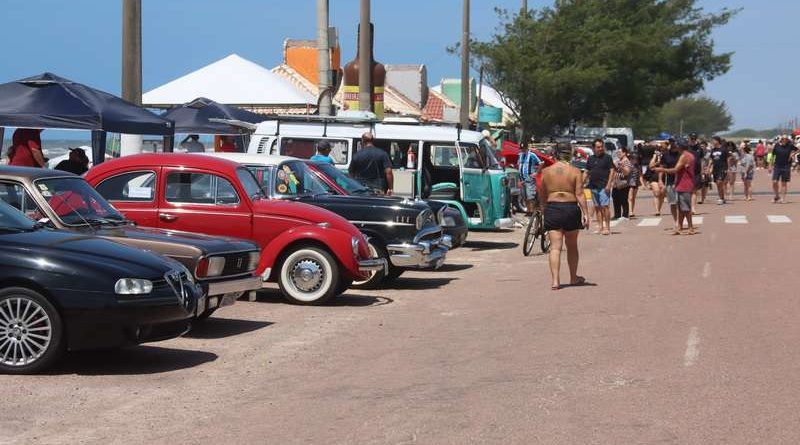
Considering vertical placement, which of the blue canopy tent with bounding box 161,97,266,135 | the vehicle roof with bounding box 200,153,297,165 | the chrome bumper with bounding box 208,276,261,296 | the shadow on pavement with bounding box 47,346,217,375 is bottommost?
the shadow on pavement with bounding box 47,346,217,375

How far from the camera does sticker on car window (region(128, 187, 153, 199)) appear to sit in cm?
1317

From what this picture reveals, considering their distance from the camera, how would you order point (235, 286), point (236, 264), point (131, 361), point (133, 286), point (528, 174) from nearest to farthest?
point (133, 286)
point (131, 361)
point (235, 286)
point (236, 264)
point (528, 174)

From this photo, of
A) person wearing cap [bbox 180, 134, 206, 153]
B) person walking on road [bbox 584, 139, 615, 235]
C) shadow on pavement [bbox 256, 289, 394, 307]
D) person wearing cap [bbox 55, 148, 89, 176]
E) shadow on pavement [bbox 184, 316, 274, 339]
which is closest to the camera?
shadow on pavement [bbox 184, 316, 274, 339]

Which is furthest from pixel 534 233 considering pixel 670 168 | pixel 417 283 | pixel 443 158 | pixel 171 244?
pixel 171 244

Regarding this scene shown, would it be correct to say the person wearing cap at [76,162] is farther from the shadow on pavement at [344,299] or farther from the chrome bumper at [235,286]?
the chrome bumper at [235,286]

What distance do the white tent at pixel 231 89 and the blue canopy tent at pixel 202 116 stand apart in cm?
196

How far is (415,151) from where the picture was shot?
69.9 feet

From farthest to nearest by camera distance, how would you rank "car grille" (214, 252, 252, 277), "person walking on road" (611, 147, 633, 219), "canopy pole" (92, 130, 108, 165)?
"person walking on road" (611, 147, 633, 219) < "canopy pole" (92, 130, 108, 165) < "car grille" (214, 252, 252, 277)

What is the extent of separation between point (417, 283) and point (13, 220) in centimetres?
743

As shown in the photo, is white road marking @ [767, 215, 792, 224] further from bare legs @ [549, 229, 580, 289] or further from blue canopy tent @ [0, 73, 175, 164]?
blue canopy tent @ [0, 73, 175, 164]

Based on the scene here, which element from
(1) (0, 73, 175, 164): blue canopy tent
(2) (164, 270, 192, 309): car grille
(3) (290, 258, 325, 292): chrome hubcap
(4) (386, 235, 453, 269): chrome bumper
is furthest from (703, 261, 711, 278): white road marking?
(2) (164, 270, 192, 309): car grille

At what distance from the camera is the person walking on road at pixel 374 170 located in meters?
19.3

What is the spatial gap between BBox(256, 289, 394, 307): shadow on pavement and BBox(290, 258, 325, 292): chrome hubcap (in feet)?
0.87

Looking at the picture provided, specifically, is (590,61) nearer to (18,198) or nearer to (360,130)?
(360,130)
